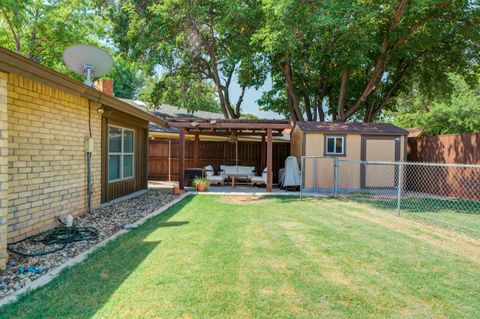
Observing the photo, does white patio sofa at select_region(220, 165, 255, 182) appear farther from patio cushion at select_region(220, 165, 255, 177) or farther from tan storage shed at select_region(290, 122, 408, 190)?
tan storage shed at select_region(290, 122, 408, 190)

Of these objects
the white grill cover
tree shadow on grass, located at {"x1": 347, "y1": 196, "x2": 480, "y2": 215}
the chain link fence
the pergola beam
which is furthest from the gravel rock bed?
tree shadow on grass, located at {"x1": 347, "y1": 196, "x2": 480, "y2": 215}

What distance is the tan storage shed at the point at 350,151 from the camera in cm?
1105

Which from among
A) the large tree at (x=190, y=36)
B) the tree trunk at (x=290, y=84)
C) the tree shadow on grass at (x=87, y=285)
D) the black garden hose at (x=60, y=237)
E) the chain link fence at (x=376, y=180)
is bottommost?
the tree shadow on grass at (x=87, y=285)

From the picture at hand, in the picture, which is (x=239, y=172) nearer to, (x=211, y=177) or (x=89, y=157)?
(x=211, y=177)

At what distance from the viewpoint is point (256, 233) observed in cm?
502

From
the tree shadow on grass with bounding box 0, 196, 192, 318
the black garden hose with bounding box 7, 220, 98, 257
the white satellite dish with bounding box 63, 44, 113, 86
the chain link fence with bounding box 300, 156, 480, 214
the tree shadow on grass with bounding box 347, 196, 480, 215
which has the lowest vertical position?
the tree shadow on grass with bounding box 347, 196, 480, 215

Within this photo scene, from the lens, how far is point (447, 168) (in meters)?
10.6

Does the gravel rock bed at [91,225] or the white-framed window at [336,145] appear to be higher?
the white-framed window at [336,145]

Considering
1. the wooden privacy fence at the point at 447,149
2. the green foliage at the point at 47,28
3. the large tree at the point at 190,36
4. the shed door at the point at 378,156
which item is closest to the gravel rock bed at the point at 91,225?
the shed door at the point at 378,156

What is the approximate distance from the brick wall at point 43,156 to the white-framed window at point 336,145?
8.12 m

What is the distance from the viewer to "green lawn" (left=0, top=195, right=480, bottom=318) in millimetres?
2545

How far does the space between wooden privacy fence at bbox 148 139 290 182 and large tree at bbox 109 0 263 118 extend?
11.0ft

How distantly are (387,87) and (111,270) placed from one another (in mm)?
16425

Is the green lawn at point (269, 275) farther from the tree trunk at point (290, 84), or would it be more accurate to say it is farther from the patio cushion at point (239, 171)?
the tree trunk at point (290, 84)
